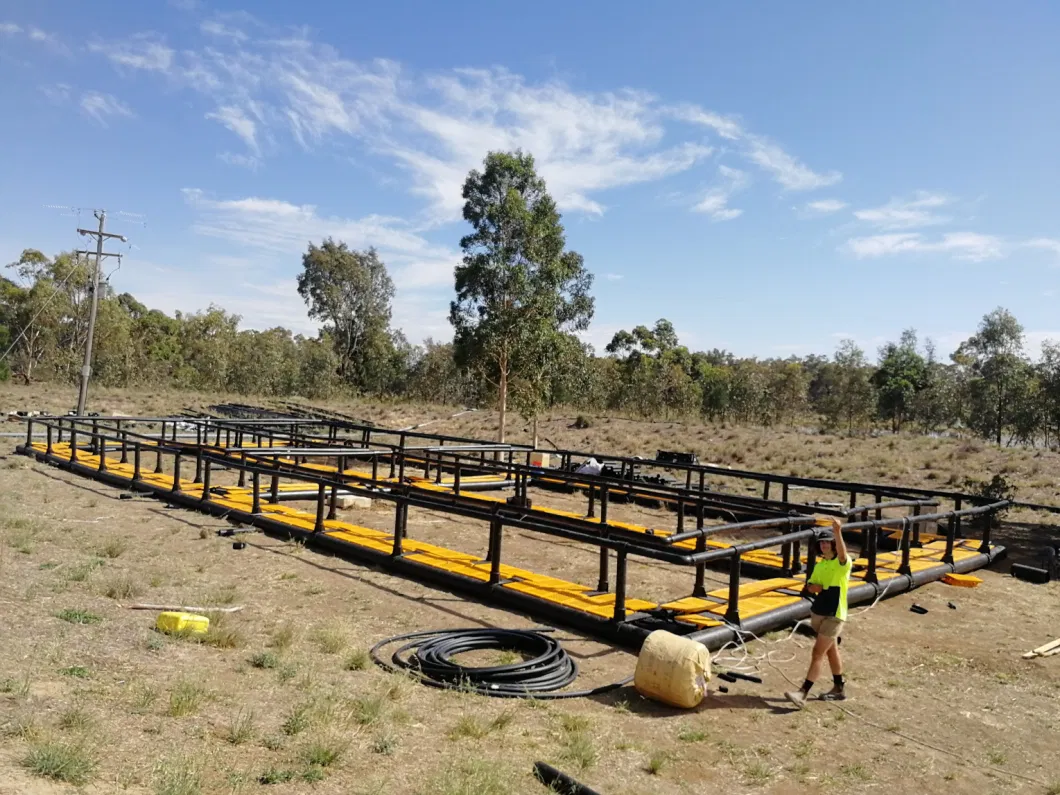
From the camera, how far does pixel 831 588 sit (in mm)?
6121

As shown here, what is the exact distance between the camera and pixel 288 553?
10141 mm

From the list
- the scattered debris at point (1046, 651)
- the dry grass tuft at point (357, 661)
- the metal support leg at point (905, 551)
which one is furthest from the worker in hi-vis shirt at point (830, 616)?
the metal support leg at point (905, 551)

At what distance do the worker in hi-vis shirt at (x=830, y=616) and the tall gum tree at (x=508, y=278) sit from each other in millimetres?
18106

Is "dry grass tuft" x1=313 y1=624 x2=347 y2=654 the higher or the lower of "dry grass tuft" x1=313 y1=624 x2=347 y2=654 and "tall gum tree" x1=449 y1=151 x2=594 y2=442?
the lower

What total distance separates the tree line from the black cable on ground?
1751cm

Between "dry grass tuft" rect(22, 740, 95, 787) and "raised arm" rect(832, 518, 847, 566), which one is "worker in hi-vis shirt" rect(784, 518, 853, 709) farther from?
"dry grass tuft" rect(22, 740, 95, 787)

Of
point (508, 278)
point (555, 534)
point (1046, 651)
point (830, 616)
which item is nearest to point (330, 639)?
point (555, 534)

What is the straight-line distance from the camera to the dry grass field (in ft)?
13.4

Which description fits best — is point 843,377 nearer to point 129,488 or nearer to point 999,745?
point 129,488

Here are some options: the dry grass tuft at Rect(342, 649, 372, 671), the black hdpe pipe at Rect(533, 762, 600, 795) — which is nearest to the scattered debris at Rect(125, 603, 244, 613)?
the dry grass tuft at Rect(342, 649, 372, 671)

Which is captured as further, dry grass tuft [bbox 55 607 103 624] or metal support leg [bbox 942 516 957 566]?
metal support leg [bbox 942 516 957 566]

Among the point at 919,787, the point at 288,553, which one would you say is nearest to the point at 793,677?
the point at 919,787

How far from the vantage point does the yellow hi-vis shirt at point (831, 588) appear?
6031 millimetres

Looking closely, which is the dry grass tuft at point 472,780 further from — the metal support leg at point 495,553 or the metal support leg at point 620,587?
the metal support leg at point 495,553
